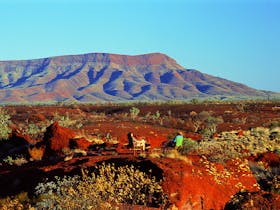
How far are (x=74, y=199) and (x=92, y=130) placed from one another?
80.4ft

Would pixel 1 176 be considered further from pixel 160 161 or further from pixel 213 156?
pixel 213 156

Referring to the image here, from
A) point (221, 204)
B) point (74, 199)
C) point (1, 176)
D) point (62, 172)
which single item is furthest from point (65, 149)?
point (74, 199)

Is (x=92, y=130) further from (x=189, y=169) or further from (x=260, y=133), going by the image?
(x=189, y=169)

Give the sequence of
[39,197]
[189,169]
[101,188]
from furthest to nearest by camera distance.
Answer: [189,169], [39,197], [101,188]

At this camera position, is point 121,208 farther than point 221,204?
No

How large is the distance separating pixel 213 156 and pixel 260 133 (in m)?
9.23

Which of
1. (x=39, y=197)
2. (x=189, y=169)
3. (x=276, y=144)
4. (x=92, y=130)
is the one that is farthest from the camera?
(x=92, y=130)

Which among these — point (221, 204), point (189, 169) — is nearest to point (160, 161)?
point (189, 169)

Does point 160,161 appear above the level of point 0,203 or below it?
above

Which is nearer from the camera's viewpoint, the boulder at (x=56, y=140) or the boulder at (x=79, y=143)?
the boulder at (x=79, y=143)

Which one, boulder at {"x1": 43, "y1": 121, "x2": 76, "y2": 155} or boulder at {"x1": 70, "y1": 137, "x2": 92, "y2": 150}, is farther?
boulder at {"x1": 43, "y1": 121, "x2": 76, "y2": 155}

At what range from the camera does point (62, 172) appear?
47.8ft

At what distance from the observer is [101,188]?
9508 mm

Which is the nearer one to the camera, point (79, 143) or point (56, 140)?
point (79, 143)
